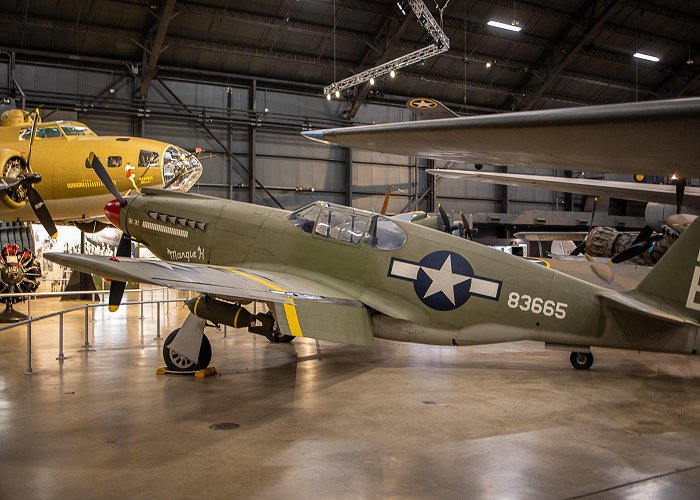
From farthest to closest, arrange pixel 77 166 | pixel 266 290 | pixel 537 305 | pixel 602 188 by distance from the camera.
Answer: pixel 77 166 < pixel 602 188 < pixel 537 305 < pixel 266 290

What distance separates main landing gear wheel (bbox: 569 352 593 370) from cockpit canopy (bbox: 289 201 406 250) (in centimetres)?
298

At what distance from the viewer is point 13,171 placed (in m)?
11.5

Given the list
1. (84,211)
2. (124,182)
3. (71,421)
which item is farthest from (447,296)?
(84,211)

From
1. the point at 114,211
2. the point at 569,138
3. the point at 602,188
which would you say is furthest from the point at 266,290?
the point at 602,188

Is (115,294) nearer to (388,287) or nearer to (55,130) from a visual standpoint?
(388,287)

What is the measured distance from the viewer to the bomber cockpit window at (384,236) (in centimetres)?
795

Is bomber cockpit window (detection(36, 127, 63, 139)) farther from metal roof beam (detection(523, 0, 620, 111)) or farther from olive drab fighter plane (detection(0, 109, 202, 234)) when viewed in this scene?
metal roof beam (detection(523, 0, 620, 111))

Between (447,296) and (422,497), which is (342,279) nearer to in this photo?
(447,296)

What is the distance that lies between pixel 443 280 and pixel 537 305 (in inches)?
47.6

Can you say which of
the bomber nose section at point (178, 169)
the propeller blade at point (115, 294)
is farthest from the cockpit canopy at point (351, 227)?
the bomber nose section at point (178, 169)

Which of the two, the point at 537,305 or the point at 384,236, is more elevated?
the point at 384,236

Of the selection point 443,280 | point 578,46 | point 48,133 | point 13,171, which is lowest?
point 443,280

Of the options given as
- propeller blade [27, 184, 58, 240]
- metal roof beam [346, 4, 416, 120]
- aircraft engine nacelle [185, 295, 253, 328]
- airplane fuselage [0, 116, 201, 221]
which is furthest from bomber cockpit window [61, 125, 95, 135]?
metal roof beam [346, 4, 416, 120]

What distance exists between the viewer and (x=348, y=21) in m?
25.5
